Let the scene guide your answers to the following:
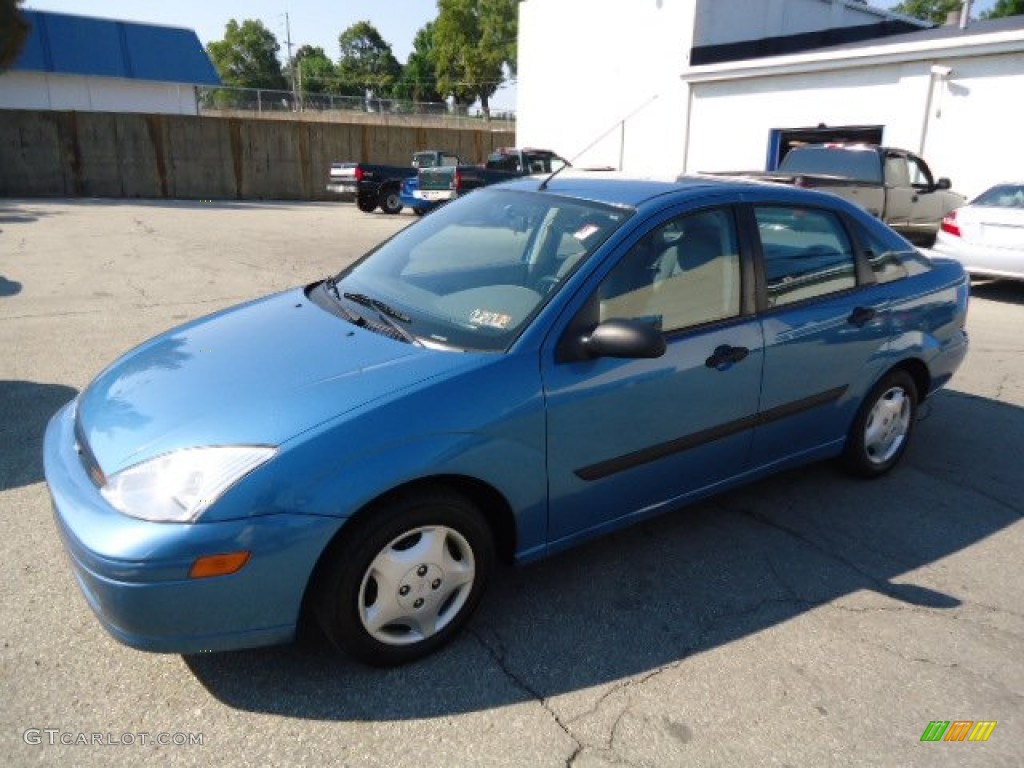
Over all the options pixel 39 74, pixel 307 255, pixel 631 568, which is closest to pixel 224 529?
pixel 631 568

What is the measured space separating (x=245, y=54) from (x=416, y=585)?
96.7 metres

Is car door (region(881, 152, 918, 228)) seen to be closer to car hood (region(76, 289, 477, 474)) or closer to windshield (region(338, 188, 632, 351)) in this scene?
windshield (region(338, 188, 632, 351))

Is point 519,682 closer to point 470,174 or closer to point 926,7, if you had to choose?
point 470,174

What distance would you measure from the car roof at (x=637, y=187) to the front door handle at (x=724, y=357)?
2.15ft

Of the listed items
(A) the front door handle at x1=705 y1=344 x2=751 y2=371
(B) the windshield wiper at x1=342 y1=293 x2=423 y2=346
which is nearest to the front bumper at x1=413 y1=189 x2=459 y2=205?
(B) the windshield wiper at x1=342 y1=293 x2=423 y2=346

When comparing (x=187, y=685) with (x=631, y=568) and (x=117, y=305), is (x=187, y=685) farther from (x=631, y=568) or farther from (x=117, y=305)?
(x=117, y=305)

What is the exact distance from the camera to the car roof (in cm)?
329

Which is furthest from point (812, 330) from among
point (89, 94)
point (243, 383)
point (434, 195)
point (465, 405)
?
point (89, 94)

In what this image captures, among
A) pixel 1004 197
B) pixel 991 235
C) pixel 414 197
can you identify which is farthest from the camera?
pixel 414 197

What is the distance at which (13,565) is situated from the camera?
3.12 meters

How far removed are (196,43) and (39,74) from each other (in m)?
6.38

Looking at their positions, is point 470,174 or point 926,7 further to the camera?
point 926,7

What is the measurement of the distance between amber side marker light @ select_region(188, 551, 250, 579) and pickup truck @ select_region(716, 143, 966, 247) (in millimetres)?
10820

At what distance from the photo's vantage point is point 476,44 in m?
64.2
